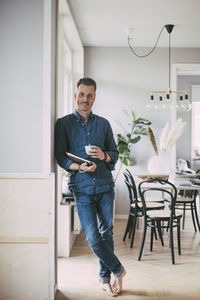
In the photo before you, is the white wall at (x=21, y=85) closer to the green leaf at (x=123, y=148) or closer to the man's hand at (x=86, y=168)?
the man's hand at (x=86, y=168)

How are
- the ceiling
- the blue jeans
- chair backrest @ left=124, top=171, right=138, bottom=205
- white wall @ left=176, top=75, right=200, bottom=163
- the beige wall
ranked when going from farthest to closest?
white wall @ left=176, top=75, right=200, bottom=163, chair backrest @ left=124, top=171, right=138, bottom=205, the ceiling, the blue jeans, the beige wall

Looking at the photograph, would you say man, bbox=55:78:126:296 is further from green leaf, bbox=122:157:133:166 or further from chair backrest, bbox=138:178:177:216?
green leaf, bbox=122:157:133:166

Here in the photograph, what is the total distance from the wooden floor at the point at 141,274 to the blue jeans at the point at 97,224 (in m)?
0.31

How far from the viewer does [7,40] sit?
8.17 ft

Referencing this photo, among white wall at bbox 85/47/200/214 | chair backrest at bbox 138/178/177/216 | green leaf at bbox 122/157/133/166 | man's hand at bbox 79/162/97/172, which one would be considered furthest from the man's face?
white wall at bbox 85/47/200/214

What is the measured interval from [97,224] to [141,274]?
0.92m

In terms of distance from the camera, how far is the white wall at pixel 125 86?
5746mm

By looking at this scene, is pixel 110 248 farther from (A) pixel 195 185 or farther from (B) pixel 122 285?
(A) pixel 195 185

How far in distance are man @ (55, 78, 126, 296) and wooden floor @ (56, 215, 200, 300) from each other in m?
0.22

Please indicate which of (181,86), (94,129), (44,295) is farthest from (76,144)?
(181,86)

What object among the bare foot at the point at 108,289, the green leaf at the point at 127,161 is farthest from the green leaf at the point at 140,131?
the bare foot at the point at 108,289

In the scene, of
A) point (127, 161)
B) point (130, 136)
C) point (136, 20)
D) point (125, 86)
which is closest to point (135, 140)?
point (130, 136)

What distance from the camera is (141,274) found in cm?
320

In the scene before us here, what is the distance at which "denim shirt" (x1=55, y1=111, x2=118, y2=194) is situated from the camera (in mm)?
2588
